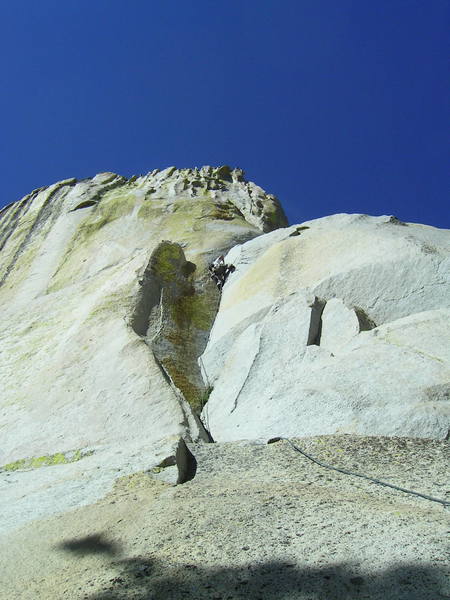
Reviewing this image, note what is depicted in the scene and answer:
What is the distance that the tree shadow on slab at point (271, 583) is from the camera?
3432 mm

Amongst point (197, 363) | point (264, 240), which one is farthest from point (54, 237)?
point (197, 363)

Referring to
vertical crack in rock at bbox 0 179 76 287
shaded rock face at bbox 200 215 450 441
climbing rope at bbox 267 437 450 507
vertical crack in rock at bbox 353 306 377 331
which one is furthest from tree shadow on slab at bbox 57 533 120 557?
vertical crack in rock at bbox 0 179 76 287

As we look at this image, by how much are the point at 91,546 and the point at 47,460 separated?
3469mm

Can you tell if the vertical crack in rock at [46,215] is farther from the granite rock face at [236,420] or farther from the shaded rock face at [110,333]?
the granite rock face at [236,420]

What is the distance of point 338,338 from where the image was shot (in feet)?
29.8

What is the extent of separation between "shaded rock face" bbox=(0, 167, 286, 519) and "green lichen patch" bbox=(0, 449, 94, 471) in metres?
0.02

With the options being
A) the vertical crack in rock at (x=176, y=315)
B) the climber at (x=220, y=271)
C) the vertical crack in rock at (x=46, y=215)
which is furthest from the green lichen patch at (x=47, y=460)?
the vertical crack in rock at (x=46, y=215)

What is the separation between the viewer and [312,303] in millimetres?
9859

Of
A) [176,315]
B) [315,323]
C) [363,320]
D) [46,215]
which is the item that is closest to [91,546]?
[315,323]

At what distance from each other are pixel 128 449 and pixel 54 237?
59.8 ft

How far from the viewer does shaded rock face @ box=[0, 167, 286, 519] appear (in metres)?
7.71

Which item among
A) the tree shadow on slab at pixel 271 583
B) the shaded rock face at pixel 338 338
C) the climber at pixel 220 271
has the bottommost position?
the tree shadow on slab at pixel 271 583

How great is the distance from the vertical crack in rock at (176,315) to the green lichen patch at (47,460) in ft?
5.46

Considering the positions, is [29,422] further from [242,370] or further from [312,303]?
[312,303]
